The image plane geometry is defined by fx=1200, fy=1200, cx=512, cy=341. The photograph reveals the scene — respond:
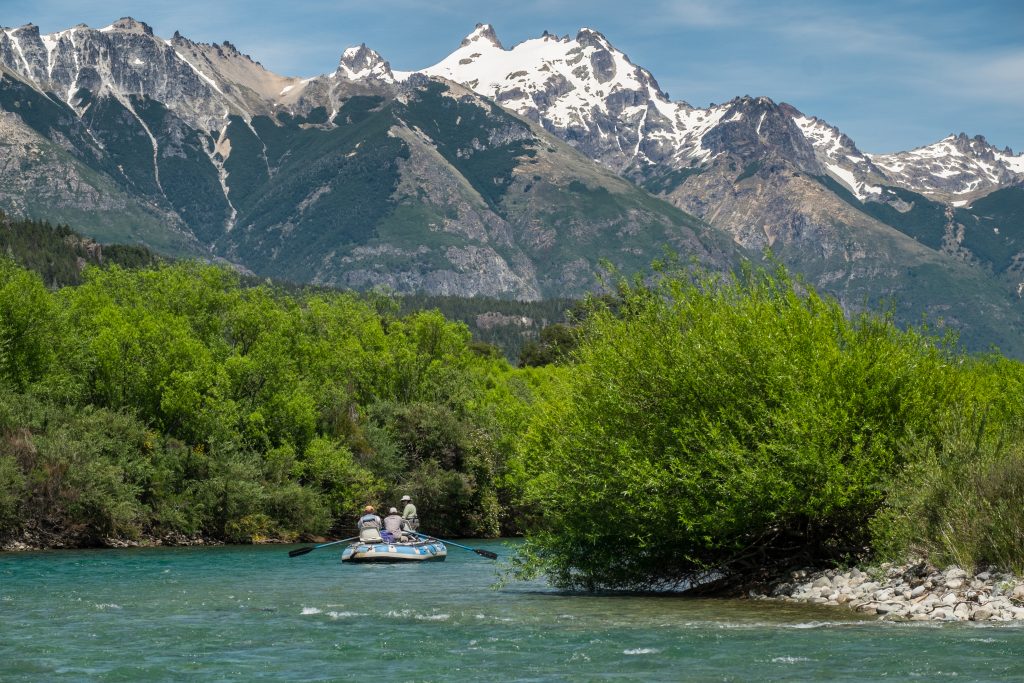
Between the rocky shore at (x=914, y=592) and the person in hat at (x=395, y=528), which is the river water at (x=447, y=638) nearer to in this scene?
the rocky shore at (x=914, y=592)

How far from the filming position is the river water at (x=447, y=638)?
87.0 feet

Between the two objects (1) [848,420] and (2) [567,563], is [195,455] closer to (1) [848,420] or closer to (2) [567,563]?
(2) [567,563]

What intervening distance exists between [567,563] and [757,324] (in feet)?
34.8

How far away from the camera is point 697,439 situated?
1396 inches

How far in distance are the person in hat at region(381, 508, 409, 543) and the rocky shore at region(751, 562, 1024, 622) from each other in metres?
27.8

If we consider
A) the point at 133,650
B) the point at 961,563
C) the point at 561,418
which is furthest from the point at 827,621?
the point at 133,650

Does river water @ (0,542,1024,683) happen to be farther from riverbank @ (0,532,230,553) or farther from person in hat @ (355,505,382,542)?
riverbank @ (0,532,230,553)

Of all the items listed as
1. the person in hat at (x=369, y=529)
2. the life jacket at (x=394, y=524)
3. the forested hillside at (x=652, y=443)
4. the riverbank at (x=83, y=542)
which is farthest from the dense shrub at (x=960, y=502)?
the riverbank at (x=83, y=542)

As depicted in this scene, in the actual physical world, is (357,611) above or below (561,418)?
below

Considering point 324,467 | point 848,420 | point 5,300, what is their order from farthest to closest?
point 324,467, point 5,300, point 848,420

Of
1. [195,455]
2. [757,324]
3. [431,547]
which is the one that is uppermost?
[757,324]

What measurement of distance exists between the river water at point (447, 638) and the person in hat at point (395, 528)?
47.9 feet

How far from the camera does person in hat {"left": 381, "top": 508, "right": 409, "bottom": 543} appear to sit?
61.8 meters

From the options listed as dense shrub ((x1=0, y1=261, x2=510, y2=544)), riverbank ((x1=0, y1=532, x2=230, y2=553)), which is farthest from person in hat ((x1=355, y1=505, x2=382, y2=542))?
riverbank ((x1=0, y1=532, x2=230, y2=553))
